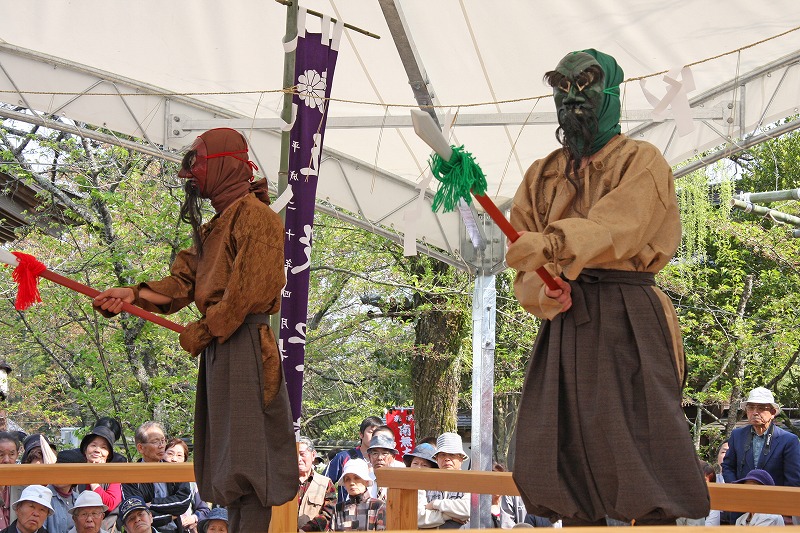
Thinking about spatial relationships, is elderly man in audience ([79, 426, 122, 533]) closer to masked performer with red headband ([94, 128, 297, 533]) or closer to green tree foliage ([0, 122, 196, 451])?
masked performer with red headband ([94, 128, 297, 533])

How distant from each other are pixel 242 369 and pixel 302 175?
1651 millimetres

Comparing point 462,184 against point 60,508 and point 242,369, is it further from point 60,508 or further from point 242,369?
point 60,508

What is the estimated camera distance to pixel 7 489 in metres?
5.25

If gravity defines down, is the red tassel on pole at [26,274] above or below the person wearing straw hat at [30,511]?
above

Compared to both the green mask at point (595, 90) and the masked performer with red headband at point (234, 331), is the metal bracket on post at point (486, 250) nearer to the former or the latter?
the masked performer with red headband at point (234, 331)

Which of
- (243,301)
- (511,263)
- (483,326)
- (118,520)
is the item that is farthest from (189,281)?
(483,326)

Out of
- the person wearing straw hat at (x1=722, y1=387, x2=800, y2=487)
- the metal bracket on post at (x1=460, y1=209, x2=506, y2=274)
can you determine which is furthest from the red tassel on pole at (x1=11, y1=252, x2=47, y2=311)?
the metal bracket on post at (x1=460, y1=209, x2=506, y2=274)

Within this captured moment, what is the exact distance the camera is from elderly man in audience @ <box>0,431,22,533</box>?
199 inches

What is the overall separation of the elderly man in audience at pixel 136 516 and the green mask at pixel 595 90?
3.35m

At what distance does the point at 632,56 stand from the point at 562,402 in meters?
3.78

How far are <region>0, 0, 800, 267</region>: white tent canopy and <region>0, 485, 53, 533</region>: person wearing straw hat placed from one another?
2317mm

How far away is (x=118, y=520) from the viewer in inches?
202

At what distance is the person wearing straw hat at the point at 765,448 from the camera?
573 cm

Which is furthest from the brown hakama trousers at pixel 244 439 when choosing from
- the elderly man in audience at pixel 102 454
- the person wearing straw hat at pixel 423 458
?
the person wearing straw hat at pixel 423 458
